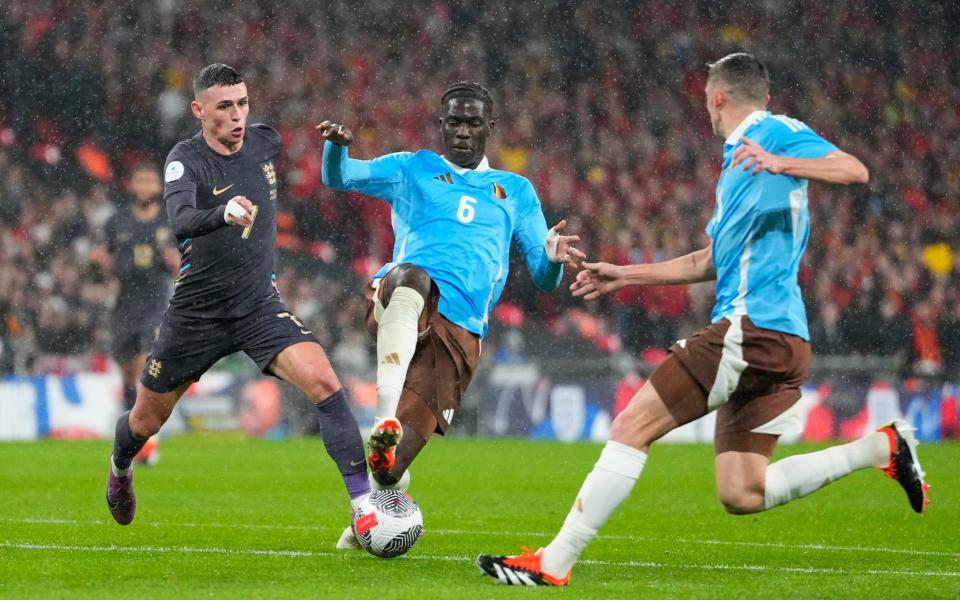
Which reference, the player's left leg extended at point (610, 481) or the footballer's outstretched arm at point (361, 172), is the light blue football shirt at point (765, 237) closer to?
the player's left leg extended at point (610, 481)

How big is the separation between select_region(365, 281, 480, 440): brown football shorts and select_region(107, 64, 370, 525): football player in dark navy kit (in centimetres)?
29

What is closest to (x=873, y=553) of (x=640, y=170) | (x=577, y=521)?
(x=577, y=521)

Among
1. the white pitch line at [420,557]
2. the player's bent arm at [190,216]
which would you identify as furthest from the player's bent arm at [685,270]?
the player's bent arm at [190,216]

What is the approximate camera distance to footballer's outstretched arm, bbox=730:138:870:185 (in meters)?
5.04

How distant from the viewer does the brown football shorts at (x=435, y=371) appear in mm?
6582

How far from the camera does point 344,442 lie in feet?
21.4

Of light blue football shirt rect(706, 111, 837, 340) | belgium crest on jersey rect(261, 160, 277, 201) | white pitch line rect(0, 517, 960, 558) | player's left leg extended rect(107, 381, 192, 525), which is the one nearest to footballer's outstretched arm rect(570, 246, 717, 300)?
light blue football shirt rect(706, 111, 837, 340)

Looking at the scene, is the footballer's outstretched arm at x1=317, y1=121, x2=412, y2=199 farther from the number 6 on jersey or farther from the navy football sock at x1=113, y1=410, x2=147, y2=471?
the navy football sock at x1=113, y1=410, x2=147, y2=471

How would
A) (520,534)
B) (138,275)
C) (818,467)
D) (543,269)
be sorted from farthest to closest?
(138,275) < (520,534) < (543,269) < (818,467)

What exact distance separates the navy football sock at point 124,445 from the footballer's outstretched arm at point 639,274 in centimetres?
259

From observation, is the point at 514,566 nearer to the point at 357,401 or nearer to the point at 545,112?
the point at 357,401

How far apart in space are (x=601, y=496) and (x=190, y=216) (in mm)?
2190

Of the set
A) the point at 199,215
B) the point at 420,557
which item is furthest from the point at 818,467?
the point at 199,215

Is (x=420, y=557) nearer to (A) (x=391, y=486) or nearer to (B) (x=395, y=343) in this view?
(A) (x=391, y=486)
